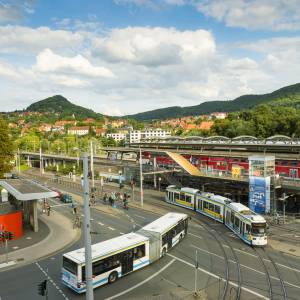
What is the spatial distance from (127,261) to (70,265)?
13.5 ft

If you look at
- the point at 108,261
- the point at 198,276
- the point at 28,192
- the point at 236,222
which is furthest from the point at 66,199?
the point at 198,276

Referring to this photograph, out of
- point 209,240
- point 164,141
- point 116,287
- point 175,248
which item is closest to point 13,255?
point 116,287

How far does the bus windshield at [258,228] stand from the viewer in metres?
29.0

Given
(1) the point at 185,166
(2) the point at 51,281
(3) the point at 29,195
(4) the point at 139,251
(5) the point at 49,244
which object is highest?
(3) the point at 29,195

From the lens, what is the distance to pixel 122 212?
44.7 m

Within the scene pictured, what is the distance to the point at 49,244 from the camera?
30859 millimetres

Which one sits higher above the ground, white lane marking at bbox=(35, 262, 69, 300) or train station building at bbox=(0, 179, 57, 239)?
train station building at bbox=(0, 179, 57, 239)

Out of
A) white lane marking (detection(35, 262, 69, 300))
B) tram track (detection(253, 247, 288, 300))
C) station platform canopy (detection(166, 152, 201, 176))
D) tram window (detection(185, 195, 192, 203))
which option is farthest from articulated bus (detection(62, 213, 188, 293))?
station platform canopy (detection(166, 152, 201, 176))

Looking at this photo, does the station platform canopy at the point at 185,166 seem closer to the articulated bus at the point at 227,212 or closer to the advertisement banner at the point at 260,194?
the articulated bus at the point at 227,212

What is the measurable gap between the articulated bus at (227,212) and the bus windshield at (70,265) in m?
15.7

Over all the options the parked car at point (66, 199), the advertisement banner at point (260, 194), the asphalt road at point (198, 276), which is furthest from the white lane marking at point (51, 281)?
the advertisement banner at point (260, 194)

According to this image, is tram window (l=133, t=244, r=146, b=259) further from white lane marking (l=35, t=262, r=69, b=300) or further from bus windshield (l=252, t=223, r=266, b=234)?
bus windshield (l=252, t=223, r=266, b=234)

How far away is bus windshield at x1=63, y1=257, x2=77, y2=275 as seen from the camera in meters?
20.4

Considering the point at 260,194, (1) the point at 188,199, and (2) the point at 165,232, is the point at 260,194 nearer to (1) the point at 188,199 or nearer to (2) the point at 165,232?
(1) the point at 188,199
